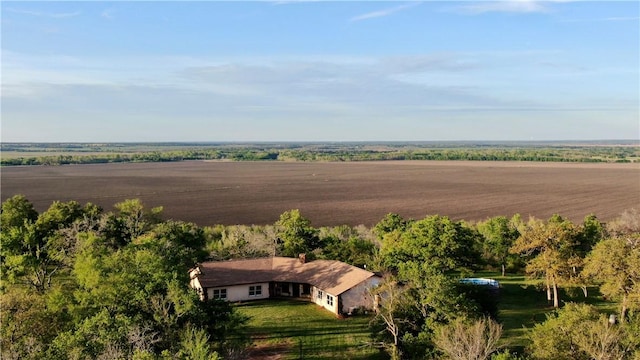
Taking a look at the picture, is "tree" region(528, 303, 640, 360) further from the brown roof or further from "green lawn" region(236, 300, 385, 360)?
the brown roof

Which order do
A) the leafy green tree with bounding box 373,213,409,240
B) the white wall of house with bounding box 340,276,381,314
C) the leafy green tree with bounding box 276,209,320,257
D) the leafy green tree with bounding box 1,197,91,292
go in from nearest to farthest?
1. the leafy green tree with bounding box 1,197,91,292
2. the white wall of house with bounding box 340,276,381,314
3. the leafy green tree with bounding box 276,209,320,257
4. the leafy green tree with bounding box 373,213,409,240

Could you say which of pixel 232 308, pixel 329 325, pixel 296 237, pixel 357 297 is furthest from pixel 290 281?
pixel 232 308

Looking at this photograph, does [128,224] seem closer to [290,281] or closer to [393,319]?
[290,281]

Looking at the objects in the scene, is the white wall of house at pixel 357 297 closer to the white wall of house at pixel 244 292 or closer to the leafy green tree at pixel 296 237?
the white wall of house at pixel 244 292

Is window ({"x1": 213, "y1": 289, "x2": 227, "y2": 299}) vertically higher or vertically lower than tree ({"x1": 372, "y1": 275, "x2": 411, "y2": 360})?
lower

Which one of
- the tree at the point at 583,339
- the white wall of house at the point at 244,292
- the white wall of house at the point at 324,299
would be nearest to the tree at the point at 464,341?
the tree at the point at 583,339

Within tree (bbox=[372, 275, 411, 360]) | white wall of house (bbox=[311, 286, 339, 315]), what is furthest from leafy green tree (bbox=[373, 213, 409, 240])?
tree (bbox=[372, 275, 411, 360])

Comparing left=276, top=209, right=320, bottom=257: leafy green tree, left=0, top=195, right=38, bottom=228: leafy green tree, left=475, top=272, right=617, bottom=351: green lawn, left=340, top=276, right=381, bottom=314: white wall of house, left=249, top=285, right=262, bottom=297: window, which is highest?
left=0, top=195, right=38, bottom=228: leafy green tree
